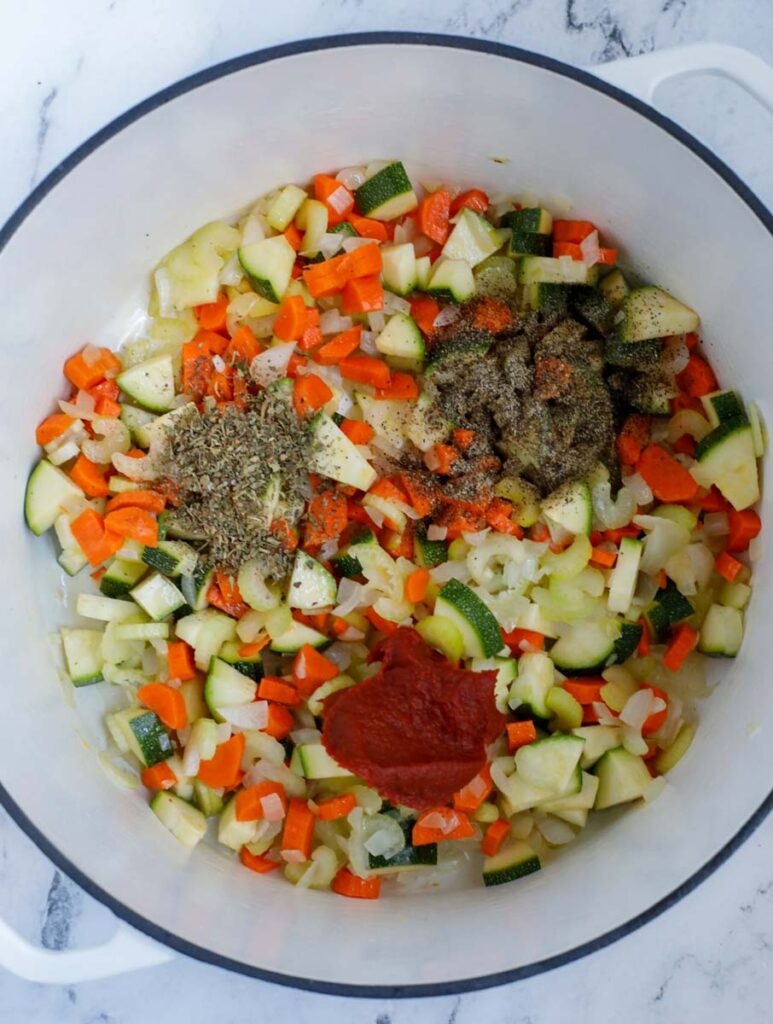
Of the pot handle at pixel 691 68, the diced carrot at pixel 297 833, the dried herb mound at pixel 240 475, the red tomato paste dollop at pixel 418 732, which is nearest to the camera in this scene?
the pot handle at pixel 691 68

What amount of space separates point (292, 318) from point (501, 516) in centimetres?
71

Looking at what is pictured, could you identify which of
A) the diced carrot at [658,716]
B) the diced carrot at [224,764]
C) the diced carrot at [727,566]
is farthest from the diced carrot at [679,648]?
the diced carrot at [224,764]

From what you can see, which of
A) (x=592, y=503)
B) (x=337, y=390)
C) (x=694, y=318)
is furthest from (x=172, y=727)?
(x=694, y=318)

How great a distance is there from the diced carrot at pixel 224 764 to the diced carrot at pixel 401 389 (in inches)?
36.5

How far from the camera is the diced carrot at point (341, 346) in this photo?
2377 mm

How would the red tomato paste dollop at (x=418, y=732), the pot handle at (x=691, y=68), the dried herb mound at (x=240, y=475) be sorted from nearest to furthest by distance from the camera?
the pot handle at (x=691, y=68) → the red tomato paste dollop at (x=418, y=732) → the dried herb mound at (x=240, y=475)

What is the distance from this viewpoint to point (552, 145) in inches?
87.5

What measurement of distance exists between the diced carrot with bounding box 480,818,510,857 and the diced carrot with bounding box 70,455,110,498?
1.28 m

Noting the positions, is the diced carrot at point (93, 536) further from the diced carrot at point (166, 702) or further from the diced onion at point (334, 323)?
the diced onion at point (334, 323)

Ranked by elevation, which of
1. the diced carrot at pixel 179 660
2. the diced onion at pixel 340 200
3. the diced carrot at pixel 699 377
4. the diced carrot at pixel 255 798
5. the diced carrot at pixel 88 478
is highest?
the diced onion at pixel 340 200

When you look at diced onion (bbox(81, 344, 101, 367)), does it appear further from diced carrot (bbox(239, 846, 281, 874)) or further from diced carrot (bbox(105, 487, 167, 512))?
diced carrot (bbox(239, 846, 281, 874))

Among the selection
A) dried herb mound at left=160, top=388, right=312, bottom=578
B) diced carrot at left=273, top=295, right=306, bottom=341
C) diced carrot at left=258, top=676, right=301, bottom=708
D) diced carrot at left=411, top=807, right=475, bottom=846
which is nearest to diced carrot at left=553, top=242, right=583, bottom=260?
diced carrot at left=273, top=295, right=306, bottom=341

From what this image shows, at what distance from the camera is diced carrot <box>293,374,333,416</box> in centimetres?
234

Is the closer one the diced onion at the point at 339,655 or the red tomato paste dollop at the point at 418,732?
the red tomato paste dollop at the point at 418,732
